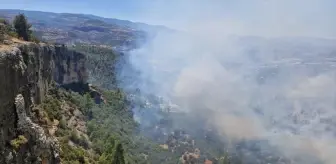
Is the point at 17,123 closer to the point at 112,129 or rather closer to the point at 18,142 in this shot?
the point at 18,142

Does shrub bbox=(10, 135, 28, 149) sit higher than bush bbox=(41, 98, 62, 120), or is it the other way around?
shrub bbox=(10, 135, 28, 149)

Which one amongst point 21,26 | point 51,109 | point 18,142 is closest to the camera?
point 18,142

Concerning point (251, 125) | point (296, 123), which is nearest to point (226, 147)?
point (251, 125)

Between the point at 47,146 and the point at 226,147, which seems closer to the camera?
the point at 47,146

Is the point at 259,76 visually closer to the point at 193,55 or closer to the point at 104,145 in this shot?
the point at 193,55

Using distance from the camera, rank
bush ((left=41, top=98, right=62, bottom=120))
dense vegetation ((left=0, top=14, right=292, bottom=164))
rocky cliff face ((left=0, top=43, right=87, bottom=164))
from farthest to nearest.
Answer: dense vegetation ((left=0, top=14, right=292, bottom=164)) < bush ((left=41, top=98, right=62, bottom=120)) < rocky cliff face ((left=0, top=43, right=87, bottom=164))

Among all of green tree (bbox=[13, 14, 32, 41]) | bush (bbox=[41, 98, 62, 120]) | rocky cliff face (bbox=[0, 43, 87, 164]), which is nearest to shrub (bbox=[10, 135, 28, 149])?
rocky cliff face (bbox=[0, 43, 87, 164])

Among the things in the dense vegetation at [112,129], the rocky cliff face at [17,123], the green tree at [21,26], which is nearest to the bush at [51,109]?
the dense vegetation at [112,129]

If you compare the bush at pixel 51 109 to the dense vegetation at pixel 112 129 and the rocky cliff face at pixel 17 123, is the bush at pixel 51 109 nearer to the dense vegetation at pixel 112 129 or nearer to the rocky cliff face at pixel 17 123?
the dense vegetation at pixel 112 129

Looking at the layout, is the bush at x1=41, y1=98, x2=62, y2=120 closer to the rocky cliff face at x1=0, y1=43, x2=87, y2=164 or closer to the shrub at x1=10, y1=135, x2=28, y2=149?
the rocky cliff face at x1=0, y1=43, x2=87, y2=164

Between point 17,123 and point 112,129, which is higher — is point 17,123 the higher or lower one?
the higher one

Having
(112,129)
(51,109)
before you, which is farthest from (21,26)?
(112,129)
